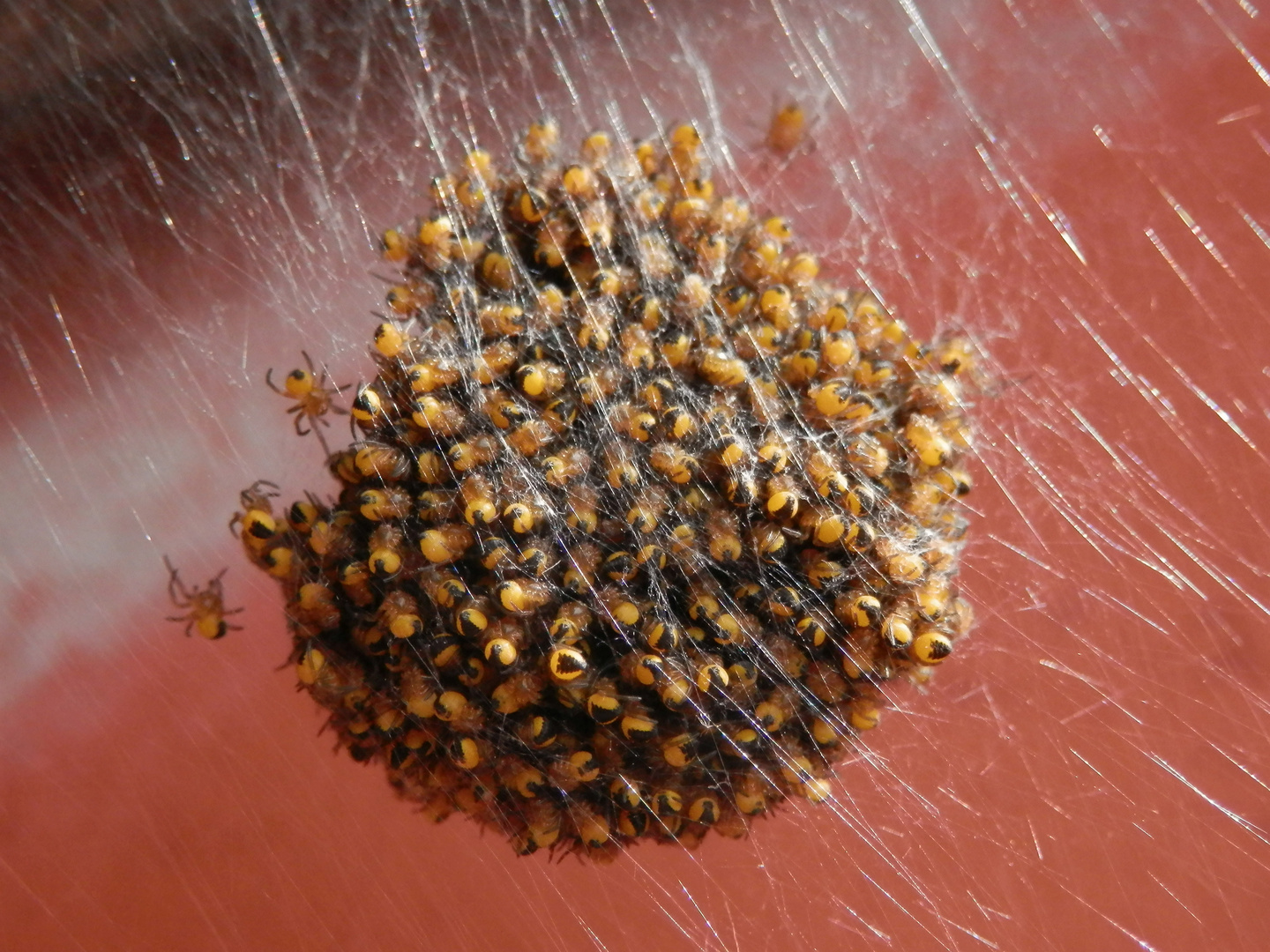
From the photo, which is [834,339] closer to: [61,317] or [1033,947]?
[1033,947]

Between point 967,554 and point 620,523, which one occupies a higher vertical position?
point 620,523

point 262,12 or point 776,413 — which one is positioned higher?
point 262,12

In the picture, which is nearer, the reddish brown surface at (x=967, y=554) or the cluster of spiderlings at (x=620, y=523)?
the cluster of spiderlings at (x=620, y=523)

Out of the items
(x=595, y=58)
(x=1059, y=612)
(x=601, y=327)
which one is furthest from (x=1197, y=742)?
(x=595, y=58)

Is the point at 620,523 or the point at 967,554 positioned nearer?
the point at 620,523
